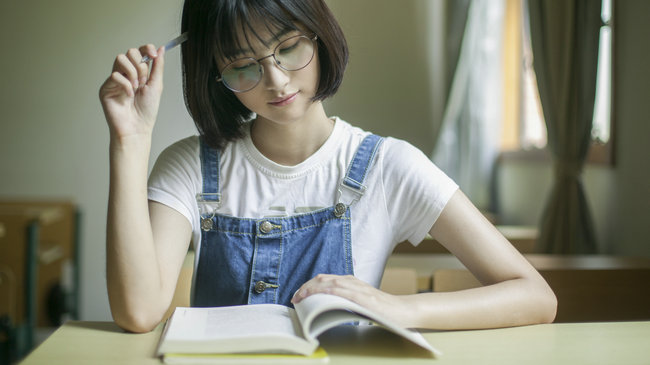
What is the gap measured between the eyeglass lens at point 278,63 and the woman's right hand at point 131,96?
0.13 m

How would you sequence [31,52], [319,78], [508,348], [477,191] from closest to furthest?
[508,348]
[319,78]
[31,52]
[477,191]

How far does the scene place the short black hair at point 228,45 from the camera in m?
1.10

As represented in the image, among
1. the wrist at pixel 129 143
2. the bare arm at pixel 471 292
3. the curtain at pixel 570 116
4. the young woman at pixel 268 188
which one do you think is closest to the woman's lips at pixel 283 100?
the young woman at pixel 268 188

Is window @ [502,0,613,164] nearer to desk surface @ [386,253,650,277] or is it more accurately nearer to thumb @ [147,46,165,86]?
desk surface @ [386,253,650,277]

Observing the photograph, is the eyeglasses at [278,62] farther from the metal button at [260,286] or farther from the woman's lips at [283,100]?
the metal button at [260,286]

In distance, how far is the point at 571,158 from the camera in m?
2.40

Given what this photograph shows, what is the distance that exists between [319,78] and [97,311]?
7.49ft

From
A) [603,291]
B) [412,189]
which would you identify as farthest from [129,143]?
[603,291]

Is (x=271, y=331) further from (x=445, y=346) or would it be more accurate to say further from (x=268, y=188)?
(x=268, y=188)

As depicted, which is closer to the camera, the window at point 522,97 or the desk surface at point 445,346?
the desk surface at point 445,346

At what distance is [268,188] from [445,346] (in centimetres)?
51

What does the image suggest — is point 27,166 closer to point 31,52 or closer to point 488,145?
point 31,52

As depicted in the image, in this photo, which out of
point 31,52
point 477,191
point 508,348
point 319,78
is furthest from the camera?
point 477,191

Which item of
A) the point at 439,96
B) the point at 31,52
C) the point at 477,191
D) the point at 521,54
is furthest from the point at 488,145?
the point at 31,52
